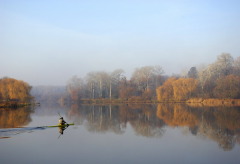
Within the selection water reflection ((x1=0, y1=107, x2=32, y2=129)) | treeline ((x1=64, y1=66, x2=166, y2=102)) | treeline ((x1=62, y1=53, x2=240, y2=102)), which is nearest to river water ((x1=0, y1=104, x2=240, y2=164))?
water reflection ((x1=0, y1=107, x2=32, y2=129))

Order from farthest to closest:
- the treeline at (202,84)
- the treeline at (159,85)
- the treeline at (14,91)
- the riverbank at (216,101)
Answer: the treeline at (202,84) < the treeline at (159,85) < the treeline at (14,91) < the riverbank at (216,101)

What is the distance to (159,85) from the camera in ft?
204

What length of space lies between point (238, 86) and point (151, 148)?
1550 inches

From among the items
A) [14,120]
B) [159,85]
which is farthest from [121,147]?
[159,85]

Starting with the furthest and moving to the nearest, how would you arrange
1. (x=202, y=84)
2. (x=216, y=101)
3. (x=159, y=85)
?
(x=159, y=85)
(x=202, y=84)
(x=216, y=101)

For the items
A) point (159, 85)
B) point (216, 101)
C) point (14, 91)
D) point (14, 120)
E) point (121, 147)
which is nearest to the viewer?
point (121, 147)

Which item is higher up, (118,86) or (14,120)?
(118,86)

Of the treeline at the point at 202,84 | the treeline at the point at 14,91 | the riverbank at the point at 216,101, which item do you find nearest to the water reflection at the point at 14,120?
the treeline at the point at 14,91

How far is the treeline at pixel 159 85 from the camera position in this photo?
158 feet

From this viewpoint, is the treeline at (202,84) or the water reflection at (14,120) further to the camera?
the treeline at (202,84)

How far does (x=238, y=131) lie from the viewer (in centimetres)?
1486

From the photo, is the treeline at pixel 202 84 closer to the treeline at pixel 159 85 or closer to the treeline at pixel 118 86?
the treeline at pixel 159 85

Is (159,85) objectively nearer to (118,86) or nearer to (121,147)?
(118,86)

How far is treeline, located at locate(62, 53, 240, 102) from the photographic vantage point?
48.0 m
